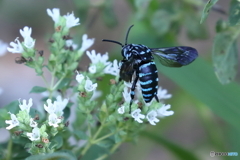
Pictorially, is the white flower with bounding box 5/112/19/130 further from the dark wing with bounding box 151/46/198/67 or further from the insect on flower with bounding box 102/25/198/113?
the dark wing with bounding box 151/46/198/67

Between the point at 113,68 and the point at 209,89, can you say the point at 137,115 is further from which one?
the point at 209,89

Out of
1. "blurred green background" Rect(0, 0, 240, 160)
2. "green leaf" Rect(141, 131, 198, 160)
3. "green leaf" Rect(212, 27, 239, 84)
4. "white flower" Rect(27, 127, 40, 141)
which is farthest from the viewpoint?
"green leaf" Rect(141, 131, 198, 160)

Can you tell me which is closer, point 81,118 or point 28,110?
point 28,110

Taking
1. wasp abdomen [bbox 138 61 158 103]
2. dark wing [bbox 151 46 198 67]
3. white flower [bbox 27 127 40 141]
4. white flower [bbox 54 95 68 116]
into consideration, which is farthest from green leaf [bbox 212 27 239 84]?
white flower [bbox 27 127 40 141]

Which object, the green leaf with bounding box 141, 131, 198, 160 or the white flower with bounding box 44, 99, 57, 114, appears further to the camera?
the green leaf with bounding box 141, 131, 198, 160

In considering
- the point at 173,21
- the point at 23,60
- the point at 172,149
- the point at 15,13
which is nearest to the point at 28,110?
the point at 23,60

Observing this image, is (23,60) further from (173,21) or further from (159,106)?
(173,21)

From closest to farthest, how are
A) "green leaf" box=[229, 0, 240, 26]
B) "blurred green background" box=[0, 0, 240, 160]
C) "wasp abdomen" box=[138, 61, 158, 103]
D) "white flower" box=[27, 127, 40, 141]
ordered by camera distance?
"white flower" box=[27, 127, 40, 141] → "wasp abdomen" box=[138, 61, 158, 103] → "green leaf" box=[229, 0, 240, 26] → "blurred green background" box=[0, 0, 240, 160]

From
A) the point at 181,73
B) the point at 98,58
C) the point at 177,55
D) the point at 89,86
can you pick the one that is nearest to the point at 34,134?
the point at 89,86
